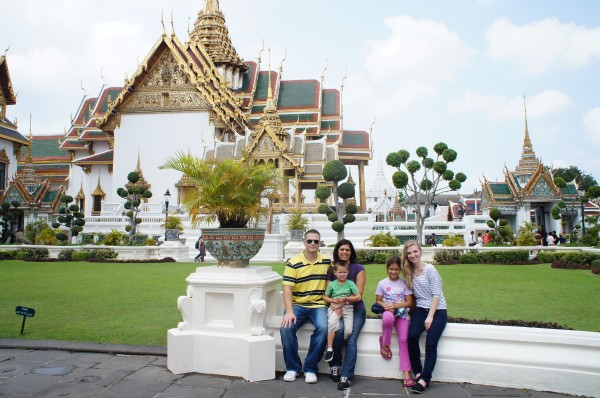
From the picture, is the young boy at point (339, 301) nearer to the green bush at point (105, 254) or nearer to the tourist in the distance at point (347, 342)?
the tourist in the distance at point (347, 342)

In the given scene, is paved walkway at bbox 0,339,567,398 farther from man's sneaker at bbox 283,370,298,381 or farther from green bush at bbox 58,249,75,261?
green bush at bbox 58,249,75,261

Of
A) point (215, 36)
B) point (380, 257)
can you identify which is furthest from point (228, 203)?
point (215, 36)

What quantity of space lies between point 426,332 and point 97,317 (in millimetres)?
3887

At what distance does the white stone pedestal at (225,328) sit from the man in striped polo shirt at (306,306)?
14cm

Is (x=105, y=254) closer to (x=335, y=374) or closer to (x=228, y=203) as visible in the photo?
(x=228, y=203)

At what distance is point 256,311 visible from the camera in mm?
3680

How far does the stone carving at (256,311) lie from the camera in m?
3.67

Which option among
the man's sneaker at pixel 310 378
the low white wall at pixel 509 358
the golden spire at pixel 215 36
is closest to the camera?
the low white wall at pixel 509 358

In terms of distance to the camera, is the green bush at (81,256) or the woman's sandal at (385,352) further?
the green bush at (81,256)

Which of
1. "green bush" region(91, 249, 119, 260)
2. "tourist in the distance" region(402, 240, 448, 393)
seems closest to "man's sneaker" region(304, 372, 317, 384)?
"tourist in the distance" region(402, 240, 448, 393)

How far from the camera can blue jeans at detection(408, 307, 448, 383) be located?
3.43 m

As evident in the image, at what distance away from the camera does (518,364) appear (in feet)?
11.1

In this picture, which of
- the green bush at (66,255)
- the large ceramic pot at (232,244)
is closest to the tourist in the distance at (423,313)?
the large ceramic pot at (232,244)

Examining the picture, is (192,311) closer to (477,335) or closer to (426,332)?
(426,332)
